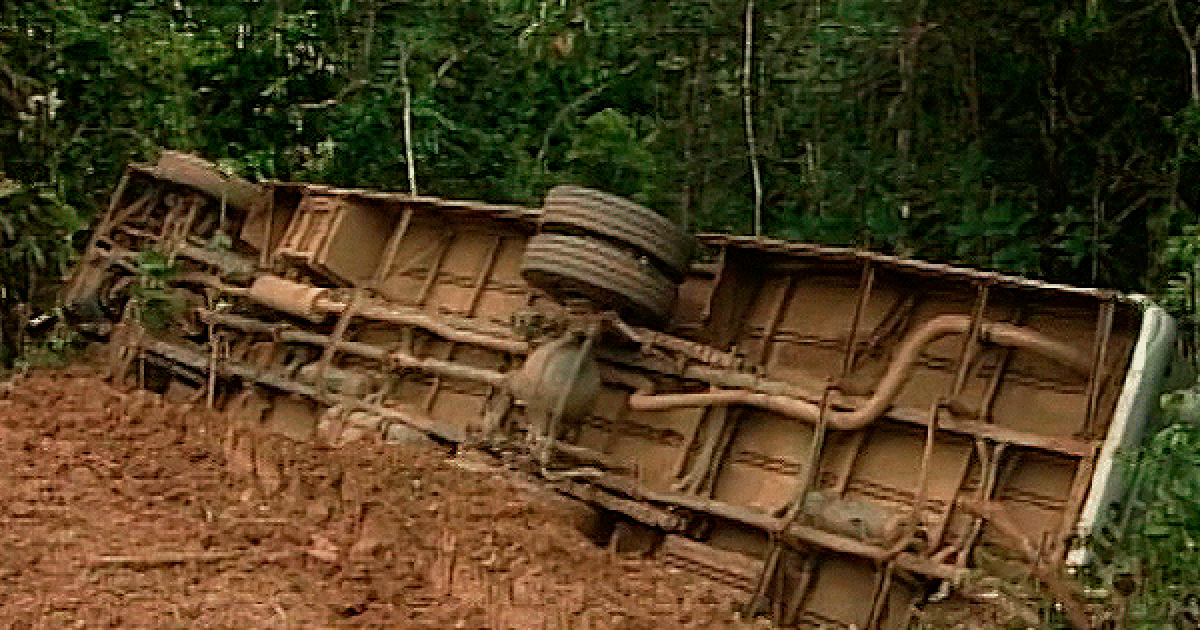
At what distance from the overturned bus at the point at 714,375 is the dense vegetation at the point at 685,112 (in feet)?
2.81

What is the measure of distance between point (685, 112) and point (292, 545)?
6.26 meters

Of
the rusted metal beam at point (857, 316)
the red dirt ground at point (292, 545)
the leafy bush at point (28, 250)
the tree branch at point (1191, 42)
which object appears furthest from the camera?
the leafy bush at point (28, 250)

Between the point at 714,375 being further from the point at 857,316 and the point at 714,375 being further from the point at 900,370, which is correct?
the point at 900,370

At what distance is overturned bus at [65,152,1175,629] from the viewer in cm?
602

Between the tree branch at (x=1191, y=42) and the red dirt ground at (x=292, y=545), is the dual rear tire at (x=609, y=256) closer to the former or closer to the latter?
the red dirt ground at (x=292, y=545)

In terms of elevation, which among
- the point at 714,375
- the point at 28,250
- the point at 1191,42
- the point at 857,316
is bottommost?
the point at 28,250

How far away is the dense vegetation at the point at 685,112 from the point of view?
925cm

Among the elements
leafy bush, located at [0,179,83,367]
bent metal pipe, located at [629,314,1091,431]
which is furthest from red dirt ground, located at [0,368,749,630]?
leafy bush, located at [0,179,83,367]

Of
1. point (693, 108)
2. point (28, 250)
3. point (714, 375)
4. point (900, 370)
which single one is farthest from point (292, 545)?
point (693, 108)

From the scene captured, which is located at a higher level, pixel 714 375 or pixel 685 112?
pixel 685 112

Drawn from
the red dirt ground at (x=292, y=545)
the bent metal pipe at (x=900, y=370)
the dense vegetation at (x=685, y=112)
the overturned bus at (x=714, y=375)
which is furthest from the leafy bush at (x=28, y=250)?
the bent metal pipe at (x=900, y=370)

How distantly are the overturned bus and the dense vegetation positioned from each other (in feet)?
2.81

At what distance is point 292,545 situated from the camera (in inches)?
235

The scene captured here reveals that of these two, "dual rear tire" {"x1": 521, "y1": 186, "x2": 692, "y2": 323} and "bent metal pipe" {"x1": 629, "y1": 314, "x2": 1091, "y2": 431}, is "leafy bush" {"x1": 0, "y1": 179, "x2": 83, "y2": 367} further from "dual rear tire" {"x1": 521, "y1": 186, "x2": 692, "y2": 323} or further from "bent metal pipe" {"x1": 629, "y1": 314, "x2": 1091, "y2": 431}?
"bent metal pipe" {"x1": 629, "y1": 314, "x2": 1091, "y2": 431}
